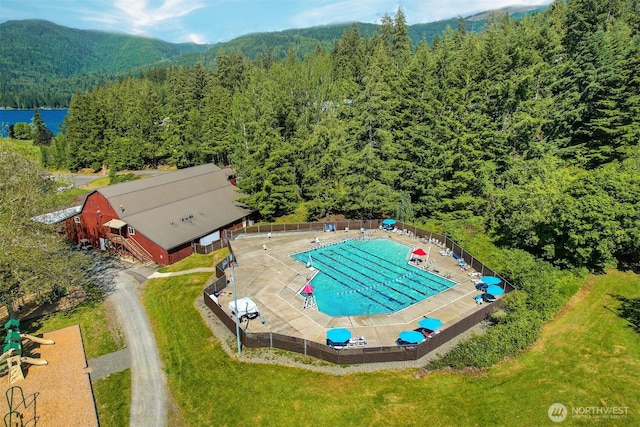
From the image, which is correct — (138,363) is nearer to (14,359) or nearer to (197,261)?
(14,359)

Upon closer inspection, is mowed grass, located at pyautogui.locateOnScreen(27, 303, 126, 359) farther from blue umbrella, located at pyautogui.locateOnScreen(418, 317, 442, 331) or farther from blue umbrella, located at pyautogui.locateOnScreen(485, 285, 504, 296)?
blue umbrella, located at pyautogui.locateOnScreen(485, 285, 504, 296)

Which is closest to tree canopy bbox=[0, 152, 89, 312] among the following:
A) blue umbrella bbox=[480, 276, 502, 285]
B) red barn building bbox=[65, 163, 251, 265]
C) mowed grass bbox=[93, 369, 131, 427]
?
→ mowed grass bbox=[93, 369, 131, 427]

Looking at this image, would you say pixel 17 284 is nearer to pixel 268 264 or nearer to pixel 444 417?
pixel 268 264

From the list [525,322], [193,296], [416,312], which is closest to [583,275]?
[525,322]

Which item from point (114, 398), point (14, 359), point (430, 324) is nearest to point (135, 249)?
point (14, 359)

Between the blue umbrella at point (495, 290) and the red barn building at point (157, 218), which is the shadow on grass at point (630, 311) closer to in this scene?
the blue umbrella at point (495, 290)

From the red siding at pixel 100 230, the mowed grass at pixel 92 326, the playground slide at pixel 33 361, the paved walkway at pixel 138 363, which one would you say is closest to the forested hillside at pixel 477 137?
the red siding at pixel 100 230

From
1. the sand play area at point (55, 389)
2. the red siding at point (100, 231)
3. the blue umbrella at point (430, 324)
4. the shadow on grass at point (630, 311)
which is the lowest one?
the shadow on grass at point (630, 311)
